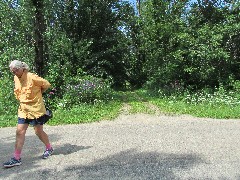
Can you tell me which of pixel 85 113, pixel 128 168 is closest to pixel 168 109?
pixel 85 113

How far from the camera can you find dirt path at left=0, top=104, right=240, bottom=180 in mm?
5047

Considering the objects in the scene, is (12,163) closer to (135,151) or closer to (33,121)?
(33,121)

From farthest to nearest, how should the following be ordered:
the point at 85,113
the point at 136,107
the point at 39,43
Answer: the point at 39,43, the point at 136,107, the point at 85,113

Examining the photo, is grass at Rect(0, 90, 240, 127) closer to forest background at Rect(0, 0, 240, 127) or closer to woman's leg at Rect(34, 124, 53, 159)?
forest background at Rect(0, 0, 240, 127)

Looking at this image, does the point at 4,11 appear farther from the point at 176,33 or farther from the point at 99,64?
the point at 176,33

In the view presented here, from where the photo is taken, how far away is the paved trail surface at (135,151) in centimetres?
503

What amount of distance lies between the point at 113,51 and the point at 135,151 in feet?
34.2

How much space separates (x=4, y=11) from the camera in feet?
41.4

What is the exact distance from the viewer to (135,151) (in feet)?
20.2

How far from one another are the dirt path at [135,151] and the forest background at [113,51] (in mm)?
1615

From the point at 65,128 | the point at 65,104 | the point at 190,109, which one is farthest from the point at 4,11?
the point at 190,109

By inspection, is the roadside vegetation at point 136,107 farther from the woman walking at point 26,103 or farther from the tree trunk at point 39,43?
the woman walking at point 26,103

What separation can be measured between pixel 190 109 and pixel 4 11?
7790 millimetres

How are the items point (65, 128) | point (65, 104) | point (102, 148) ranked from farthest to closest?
point (65, 104) → point (65, 128) → point (102, 148)
